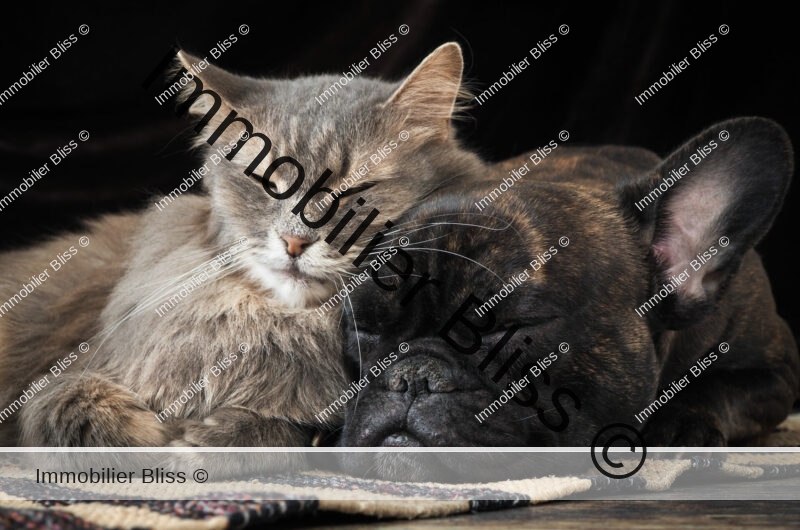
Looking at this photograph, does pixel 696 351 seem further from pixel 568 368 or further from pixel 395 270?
pixel 395 270

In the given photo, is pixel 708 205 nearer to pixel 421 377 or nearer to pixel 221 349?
pixel 421 377

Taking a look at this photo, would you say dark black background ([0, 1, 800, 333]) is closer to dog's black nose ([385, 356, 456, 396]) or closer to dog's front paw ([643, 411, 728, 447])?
dog's front paw ([643, 411, 728, 447])

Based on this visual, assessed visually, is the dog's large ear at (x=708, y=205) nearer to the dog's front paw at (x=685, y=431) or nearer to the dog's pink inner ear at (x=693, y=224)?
the dog's pink inner ear at (x=693, y=224)

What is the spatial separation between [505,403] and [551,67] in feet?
5.94

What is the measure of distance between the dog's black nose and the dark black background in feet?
4.54

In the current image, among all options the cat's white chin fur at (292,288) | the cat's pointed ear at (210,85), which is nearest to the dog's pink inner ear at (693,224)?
the cat's white chin fur at (292,288)

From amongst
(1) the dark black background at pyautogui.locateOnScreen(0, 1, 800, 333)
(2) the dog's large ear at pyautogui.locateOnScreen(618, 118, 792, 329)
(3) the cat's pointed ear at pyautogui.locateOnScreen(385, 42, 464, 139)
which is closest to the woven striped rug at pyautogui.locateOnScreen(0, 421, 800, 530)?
(2) the dog's large ear at pyautogui.locateOnScreen(618, 118, 792, 329)

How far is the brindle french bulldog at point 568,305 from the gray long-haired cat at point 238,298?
0.11m

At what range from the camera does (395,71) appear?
2.95 m

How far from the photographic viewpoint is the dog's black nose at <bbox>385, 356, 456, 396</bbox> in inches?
63.6

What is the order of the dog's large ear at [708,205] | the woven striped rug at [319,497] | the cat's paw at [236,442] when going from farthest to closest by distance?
1. the dog's large ear at [708,205]
2. the cat's paw at [236,442]
3. the woven striped rug at [319,497]

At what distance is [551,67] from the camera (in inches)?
124

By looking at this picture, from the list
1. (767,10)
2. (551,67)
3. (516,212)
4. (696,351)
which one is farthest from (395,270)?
(767,10)

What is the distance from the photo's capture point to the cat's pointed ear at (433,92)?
6.38 ft
